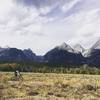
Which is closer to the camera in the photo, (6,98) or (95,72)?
(6,98)

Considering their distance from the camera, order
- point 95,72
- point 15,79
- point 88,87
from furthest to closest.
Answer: point 95,72
point 15,79
point 88,87

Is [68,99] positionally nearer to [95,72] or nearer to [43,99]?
[43,99]

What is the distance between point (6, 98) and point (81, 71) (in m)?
159

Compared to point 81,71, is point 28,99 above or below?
below

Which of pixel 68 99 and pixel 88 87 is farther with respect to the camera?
pixel 88 87

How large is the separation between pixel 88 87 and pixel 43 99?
658 inches

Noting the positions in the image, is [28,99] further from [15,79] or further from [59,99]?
[15,79]

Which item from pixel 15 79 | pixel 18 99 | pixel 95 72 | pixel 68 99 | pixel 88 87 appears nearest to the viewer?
pixel 18 99

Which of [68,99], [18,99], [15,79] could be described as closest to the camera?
[18,99]

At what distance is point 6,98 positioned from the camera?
97.4 ft

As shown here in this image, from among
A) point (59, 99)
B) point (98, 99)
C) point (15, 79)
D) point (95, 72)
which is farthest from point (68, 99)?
point (95, 72)

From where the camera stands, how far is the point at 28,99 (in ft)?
94.2

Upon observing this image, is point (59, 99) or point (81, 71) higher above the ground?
point (81, 71)

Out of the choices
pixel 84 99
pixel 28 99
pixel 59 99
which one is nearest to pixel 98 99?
→ pixel 84 99
